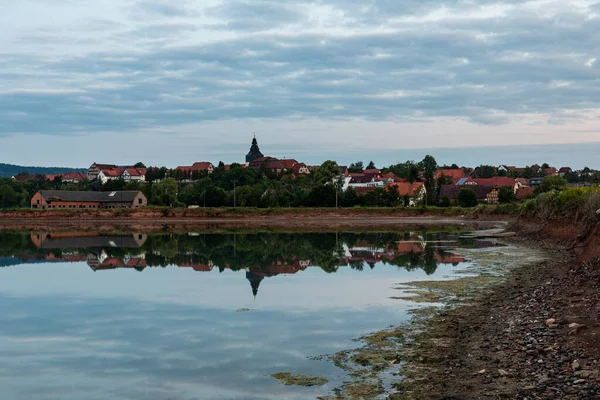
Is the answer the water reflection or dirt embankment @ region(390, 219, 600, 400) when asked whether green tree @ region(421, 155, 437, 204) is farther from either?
dirt embankment @ region(390, 219, 600, 400)

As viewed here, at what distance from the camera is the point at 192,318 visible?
752 inches

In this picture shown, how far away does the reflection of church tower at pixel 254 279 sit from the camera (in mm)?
25709

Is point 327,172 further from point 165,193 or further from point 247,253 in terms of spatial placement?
point 247,253

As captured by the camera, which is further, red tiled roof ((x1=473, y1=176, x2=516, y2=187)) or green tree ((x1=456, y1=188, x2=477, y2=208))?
red tiled roof ((x1=473, y1=176, x2=516, y2=187))

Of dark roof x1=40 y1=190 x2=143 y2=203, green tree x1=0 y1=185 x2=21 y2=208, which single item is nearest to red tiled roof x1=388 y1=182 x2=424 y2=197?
dark roof x1=40 y1=190 x2=143 y2=203

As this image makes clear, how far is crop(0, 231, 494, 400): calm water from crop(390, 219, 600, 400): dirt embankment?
1.79 m

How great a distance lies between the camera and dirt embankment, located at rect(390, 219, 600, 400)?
10.1m

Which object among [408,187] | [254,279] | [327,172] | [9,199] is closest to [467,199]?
[408,187]

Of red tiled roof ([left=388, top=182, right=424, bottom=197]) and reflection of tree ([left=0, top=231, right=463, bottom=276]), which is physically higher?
red tiled roof ([left=388, top=182, right=424, bottom=197])

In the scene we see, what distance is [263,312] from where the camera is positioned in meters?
19.9

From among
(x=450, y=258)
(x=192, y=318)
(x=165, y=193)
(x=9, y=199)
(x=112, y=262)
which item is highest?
(x=165, y=193)

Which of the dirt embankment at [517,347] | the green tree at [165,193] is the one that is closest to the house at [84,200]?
the green tree at [165,193]

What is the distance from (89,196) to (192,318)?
11002cm

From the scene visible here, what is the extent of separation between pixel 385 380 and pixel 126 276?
22598 millimetres
